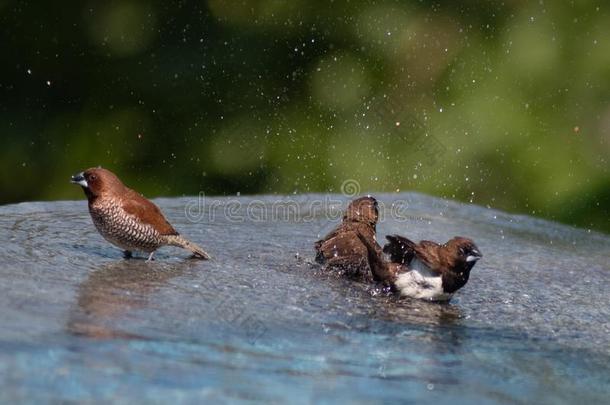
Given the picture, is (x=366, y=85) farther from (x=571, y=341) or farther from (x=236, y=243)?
(x=571, y=341)

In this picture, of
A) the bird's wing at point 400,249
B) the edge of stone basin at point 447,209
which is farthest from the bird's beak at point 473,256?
the edge of stone basin at point 447,209

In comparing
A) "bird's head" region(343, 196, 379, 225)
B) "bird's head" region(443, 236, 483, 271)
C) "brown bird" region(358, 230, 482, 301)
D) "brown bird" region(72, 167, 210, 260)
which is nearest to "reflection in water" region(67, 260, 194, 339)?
"brown bird" region(72, 167, 210, 260)

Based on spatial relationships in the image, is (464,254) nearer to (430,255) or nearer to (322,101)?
(430,255)

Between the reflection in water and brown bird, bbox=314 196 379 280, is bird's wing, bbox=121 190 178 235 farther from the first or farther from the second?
brown bird, bbox=314 196 379 280

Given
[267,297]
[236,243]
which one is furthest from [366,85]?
[267,297]

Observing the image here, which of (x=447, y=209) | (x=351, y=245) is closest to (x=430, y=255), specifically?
(x=351, y=245)
